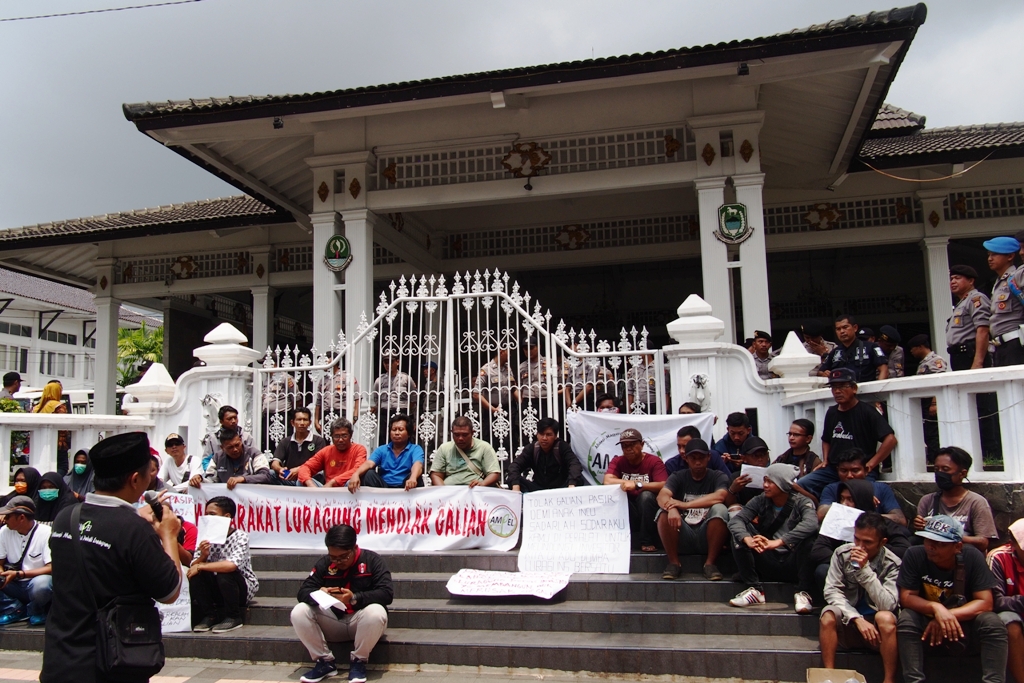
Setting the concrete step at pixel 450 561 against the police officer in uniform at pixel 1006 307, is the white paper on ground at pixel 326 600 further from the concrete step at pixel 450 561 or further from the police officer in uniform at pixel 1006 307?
the police officer in uniform at pixel 1006 307

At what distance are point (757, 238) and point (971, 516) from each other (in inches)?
202

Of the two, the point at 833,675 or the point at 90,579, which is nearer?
the point at 90,579

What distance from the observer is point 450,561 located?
6.46m

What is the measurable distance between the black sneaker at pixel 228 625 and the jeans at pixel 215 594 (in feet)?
0.09

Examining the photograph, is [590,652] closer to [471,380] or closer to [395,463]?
[395,463]

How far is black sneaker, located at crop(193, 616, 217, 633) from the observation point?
5854 mm

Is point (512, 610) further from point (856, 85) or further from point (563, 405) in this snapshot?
point (856, 85)

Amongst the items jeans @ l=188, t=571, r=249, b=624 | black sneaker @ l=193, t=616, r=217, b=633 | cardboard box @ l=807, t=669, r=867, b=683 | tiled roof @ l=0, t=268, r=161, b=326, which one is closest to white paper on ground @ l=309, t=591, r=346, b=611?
jeans @ l=188, t=571, r=249, b=624

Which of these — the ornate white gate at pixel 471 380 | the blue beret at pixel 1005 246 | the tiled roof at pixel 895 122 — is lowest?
the ornate white gate at pixel 471 380

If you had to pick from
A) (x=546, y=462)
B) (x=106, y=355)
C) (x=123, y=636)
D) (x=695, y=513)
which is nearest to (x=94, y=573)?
(x=123, y=636)

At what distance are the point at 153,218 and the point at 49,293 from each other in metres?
23.2

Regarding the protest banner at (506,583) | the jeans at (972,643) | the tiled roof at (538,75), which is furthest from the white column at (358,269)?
the jeans at (972,643)

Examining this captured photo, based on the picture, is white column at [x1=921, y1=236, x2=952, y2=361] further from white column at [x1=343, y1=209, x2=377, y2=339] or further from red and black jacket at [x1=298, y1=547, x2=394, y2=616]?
red and black jacket at [x1=298, y1=547, x2=394, y2=616]

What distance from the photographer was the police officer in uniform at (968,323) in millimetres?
5822
